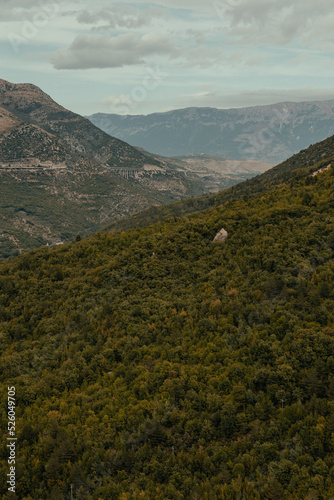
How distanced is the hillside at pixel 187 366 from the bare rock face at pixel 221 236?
114cm

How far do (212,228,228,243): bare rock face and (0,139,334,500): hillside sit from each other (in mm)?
1135

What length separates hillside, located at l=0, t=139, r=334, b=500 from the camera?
106 ft

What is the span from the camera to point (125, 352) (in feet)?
163

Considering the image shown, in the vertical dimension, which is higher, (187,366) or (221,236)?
(221,236)

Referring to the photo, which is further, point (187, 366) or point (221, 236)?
point (221, 236)

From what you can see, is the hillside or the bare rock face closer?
the hillside

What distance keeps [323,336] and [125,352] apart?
2570 cm

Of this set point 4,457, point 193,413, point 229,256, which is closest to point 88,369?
point 4,457

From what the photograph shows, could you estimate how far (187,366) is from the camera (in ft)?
142

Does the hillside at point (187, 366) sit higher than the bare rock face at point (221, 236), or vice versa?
the bare rock face at point (221, 236)

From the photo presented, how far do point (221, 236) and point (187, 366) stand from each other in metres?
31.7

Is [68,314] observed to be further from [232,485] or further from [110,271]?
[232,485]

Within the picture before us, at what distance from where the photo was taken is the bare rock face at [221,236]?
68.5 m

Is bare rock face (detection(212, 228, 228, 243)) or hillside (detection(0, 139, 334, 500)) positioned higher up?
bare rock face (detection(212, 228, 228, 243))
